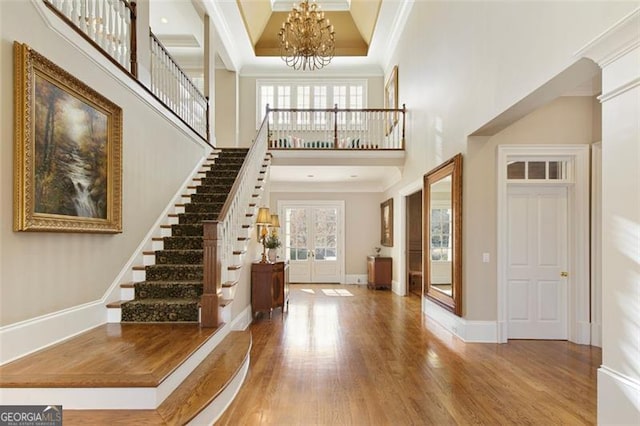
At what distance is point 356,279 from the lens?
33.3ft

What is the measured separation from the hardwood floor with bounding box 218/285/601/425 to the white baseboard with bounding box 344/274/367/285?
4.70 m

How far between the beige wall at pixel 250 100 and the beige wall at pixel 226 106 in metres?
0.32

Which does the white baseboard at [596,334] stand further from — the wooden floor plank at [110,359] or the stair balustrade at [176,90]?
the stair balustrade at [176,90]

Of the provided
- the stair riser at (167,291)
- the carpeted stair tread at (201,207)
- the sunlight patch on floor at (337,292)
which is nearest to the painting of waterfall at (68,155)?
the stair riser at (167,291)

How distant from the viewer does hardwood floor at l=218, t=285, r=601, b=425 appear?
2.72 meters

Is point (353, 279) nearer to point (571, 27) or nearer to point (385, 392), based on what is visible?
point (385, 392)

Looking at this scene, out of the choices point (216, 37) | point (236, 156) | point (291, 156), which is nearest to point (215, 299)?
point (236, 156)

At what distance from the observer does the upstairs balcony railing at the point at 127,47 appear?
3422 millimetres

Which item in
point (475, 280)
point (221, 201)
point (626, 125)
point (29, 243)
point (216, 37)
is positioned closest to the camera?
point (626, 125)

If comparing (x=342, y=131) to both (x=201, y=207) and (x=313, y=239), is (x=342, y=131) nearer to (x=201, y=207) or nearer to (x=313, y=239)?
(x=313, y=239)

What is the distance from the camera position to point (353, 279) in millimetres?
10156

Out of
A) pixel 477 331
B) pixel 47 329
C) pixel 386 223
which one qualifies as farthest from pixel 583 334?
pixel 47 329

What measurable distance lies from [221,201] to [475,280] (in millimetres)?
3920

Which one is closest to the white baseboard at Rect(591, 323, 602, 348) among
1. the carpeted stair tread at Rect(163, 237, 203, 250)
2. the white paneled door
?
the white paneled door
